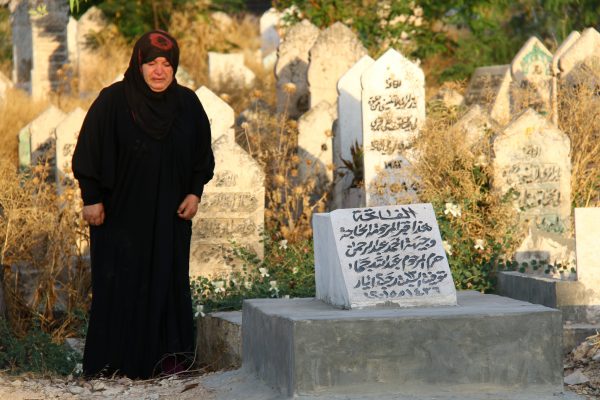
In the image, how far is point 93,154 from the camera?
661cm

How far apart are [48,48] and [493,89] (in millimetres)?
8083

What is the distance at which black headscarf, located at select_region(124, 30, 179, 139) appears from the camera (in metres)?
6.61

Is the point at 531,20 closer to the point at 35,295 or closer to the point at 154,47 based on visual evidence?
the point at 35,295

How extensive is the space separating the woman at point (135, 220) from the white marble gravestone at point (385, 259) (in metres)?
1.46

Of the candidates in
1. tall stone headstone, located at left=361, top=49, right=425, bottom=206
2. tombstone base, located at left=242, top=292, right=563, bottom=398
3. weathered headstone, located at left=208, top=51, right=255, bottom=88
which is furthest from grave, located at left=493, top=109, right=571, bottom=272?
weathered headstone, located at left=208, top=51, right=255, bottom=88

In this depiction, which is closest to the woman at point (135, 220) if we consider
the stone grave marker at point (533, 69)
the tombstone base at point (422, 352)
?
the tombstone base at point (422, 352)

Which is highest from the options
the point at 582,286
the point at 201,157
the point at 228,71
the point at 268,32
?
the point at 268,32

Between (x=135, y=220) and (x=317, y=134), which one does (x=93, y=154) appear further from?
(x=317, y=134)

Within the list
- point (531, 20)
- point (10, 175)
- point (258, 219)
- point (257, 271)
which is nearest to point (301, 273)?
point (257, 271)

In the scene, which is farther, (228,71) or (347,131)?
(228,71)

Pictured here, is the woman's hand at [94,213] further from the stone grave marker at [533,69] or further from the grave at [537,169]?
the stone grave marker at [533,69]

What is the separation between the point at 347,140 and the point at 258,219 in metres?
2.33

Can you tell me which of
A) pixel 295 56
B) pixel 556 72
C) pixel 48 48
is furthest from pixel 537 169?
pixel 48 48

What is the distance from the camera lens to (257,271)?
332 inches
